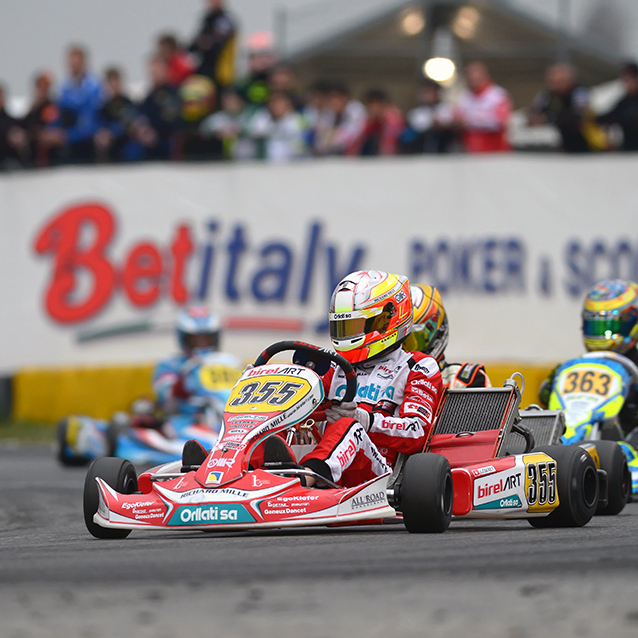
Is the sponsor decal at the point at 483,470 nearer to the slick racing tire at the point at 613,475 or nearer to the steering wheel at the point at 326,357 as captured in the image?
the steering wheel at the point at 326,357

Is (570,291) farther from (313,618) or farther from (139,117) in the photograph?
(313,618)

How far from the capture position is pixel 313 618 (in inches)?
139

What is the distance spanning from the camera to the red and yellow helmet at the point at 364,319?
6363 millimetres

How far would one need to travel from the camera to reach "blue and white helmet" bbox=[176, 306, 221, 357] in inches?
488

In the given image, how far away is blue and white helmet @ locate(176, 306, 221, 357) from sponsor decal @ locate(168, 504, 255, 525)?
277 inches

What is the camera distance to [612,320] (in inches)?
345

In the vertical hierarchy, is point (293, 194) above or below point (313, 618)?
above

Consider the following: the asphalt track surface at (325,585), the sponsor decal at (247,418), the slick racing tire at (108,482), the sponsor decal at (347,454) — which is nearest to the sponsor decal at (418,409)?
the sponsor decal at (347,454)

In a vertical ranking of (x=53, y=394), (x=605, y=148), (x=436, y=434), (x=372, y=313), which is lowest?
(x=53, y=394)

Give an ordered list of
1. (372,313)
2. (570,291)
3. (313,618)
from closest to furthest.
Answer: (313,618), (372,313), (570,291)

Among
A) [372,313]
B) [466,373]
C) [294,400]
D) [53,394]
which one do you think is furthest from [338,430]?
[53,394]

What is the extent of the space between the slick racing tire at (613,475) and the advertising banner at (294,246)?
228 inches

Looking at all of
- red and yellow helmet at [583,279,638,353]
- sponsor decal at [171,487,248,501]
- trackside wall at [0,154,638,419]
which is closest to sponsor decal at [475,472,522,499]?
sponsor decal at [171,487,248,501]

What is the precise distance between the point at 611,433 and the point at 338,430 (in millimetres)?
2843
